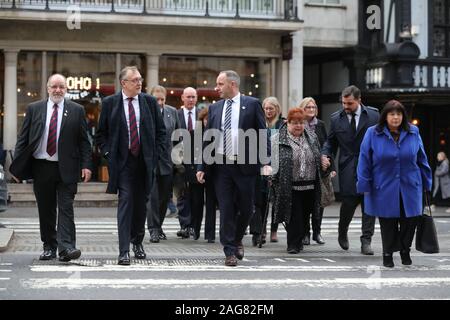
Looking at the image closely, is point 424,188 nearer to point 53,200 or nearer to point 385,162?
point 385,162

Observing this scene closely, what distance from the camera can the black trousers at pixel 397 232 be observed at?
10.5 meters

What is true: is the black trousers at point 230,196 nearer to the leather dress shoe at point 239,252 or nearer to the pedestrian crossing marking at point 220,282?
the leather dress shoe at point 239,252

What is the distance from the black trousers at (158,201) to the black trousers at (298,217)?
6.99ft

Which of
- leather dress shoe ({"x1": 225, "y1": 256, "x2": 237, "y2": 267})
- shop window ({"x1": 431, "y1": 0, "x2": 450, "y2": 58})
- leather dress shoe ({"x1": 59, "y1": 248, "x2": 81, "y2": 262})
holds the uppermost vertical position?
shop window ({"x1": 431, "y1": 0, "x2": 450, "y2": 58})

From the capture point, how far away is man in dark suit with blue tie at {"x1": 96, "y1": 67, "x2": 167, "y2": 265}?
34.6 feet

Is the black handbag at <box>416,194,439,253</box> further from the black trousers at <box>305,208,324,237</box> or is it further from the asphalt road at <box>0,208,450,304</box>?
the black trousers at <box>305,208,324,237</box>

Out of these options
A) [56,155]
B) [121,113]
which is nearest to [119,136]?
[121,113]

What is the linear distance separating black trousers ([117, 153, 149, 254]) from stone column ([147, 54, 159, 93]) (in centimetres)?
1563

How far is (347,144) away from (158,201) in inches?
111

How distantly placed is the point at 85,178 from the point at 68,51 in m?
15.9

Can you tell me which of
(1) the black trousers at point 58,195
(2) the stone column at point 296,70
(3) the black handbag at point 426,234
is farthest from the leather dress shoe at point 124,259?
(2) the stone column at point 296,70

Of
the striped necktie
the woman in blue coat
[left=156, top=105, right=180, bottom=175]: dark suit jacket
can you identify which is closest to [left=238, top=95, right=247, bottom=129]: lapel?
the striped necktie

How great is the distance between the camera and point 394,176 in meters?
10.4
